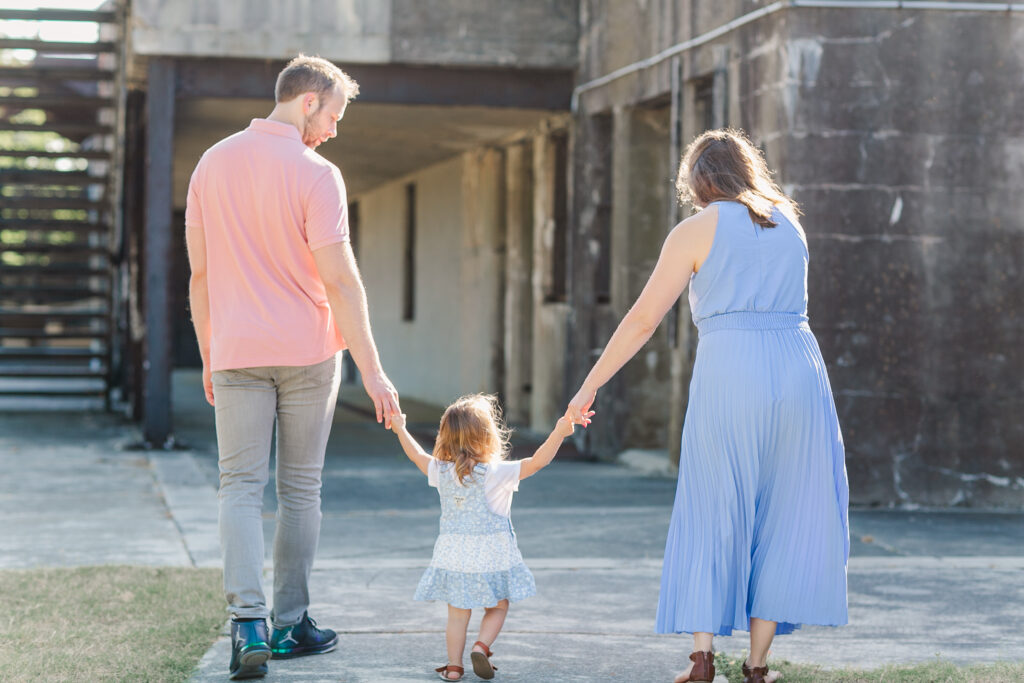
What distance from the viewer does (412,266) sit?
20.7 metres

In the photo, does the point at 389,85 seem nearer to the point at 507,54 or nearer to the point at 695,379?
the point at 507,54

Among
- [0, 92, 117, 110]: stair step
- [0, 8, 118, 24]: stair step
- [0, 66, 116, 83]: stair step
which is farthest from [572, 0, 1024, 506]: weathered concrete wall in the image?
[0, 92, 117, 110]: stair step

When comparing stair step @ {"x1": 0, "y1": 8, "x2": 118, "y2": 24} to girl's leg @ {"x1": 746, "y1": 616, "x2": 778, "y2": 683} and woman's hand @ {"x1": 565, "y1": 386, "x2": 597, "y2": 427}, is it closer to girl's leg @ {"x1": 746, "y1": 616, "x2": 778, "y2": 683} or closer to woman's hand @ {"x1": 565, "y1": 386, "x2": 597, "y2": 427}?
woman's hand @ {"x1": 565, "y1": 386, "x2": 597, "y2": 427}

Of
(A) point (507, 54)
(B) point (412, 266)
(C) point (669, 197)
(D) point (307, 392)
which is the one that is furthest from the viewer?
(B) point (412, 266)

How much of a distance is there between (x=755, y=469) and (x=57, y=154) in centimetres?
1244

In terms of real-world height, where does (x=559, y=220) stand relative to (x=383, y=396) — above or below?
above

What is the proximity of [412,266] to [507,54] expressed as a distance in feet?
29.6

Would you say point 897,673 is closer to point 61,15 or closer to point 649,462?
point 649,462

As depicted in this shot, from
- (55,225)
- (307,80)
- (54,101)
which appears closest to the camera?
(307,80)

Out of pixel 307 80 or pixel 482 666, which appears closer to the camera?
pixel 482 666

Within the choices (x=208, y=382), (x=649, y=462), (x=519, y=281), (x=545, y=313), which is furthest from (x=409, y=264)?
(x=208, y=382)

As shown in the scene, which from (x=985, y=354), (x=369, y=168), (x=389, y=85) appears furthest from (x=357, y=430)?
(x=985, y=354)

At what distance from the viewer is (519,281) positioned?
15109 millimetres

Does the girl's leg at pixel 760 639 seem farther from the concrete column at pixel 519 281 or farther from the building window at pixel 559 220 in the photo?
the concrete column at pixel 519 281
